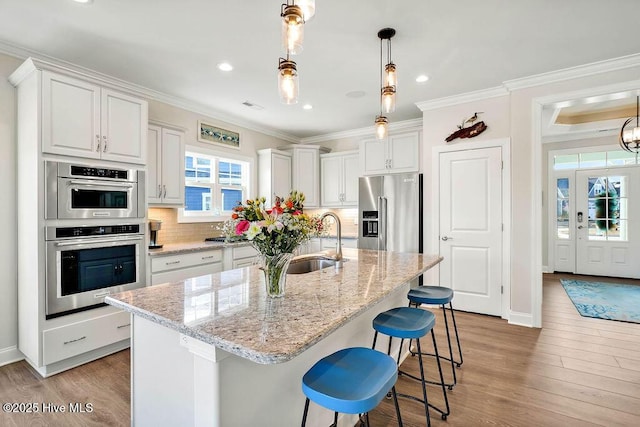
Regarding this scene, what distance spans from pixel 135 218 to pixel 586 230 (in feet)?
25.1

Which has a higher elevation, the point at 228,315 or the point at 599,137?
the point at 599,137

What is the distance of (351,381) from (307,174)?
442cm

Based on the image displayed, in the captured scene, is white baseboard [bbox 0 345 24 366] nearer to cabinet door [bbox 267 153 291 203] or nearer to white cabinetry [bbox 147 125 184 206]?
white cabinetry [bbox 147 125 184 206]

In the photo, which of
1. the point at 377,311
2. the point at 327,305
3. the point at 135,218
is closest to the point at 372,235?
the point at 377,311

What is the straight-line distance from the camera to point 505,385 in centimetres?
225

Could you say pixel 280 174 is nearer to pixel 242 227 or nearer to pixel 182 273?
pixel 182 273

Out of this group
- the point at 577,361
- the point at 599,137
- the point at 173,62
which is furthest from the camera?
the point at 599,137

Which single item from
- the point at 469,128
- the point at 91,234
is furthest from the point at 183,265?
the point at 469,128

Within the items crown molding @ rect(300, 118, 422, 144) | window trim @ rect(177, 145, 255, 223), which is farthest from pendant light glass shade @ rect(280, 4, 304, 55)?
crown molding @ rect(300, 118, 422, 144)

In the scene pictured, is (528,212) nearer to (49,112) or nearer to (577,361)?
(577,361)

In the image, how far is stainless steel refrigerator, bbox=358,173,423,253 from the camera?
418 centimetres

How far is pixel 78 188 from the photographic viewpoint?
8.45 feet

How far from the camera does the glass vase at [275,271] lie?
4.63 ft

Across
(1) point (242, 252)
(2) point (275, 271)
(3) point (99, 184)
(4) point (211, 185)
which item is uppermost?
(4) point (211, 185)
